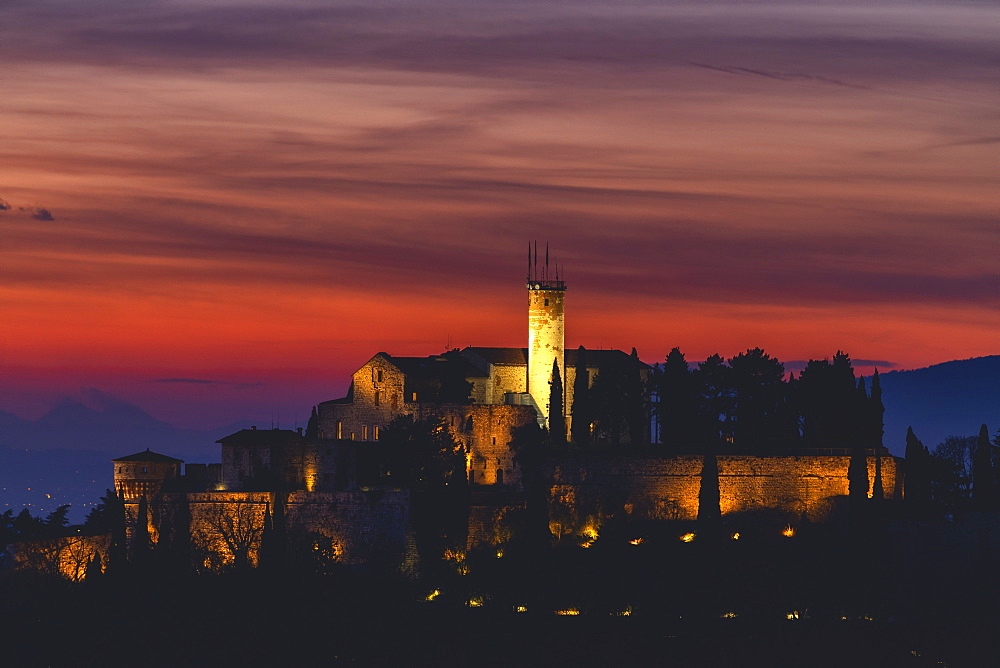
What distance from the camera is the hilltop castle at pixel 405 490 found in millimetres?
84562

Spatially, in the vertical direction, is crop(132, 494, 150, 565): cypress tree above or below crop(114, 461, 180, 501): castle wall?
below

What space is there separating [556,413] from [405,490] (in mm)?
13127

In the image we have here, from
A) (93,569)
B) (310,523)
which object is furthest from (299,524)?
(93,569)

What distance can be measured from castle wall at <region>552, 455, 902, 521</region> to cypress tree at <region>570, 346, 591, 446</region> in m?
5.92

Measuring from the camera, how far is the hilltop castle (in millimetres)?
84562

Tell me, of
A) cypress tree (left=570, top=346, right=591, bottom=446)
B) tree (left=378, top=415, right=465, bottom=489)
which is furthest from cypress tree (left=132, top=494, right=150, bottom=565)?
cypress tree (left=570, top=346, right=591, bottom=446)

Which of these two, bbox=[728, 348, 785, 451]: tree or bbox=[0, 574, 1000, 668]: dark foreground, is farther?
bbox=[728, 348, 785, 451]: tree

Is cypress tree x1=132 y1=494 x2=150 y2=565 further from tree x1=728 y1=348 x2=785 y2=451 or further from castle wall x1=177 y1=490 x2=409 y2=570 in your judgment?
tree x1=728 y1=348 x2=785 y2=451

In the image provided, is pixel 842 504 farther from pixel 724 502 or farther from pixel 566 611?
pixel 566 611

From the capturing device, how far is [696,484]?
281 ft

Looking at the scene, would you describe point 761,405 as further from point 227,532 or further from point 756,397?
point 227,532

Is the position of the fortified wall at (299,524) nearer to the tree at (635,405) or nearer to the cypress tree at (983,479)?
→ the tree at (635,405)

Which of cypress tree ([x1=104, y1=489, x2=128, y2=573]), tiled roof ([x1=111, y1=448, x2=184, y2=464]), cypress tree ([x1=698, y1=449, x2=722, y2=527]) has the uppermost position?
tiled roof ([x1=111, y1=448, x2=184, y2=464])

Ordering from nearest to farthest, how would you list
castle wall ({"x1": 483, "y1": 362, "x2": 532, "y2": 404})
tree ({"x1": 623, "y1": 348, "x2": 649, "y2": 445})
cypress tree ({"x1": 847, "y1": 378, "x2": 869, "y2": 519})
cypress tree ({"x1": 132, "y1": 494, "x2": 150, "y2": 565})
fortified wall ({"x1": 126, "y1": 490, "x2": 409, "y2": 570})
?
cypress tree ({"x1": 847, "y1": 378, "x2": 869, "y2": 519}), fortified wall ({"x1": 126, "y1": 490, "x2": 409, "y2": 570}), cypress tree ({"x1": 132, "y1": 494, "x2": 150, "y2": 565}), tree ({"x1": 623, "y1": 348, "x2": 649, "y2": 445}), castle wall ({"x1": 483, "y1": 362, "x2": 532, "y2": 404})
